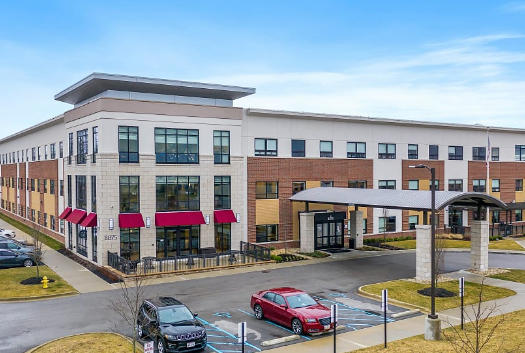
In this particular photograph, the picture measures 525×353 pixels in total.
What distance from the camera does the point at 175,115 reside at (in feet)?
120

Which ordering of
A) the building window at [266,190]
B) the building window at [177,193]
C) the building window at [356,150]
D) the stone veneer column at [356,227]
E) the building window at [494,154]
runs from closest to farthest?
the building window at [177,193] < the building window at [266,190] < the stone veneer column at [356,227] < the building window at [356,150] < the building window at [494,154]

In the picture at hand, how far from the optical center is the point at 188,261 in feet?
111

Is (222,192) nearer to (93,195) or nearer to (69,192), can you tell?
(93,195)

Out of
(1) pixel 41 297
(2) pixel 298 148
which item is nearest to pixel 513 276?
(2) pixel 298 148

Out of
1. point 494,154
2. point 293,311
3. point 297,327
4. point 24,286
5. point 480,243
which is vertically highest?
point 494,154

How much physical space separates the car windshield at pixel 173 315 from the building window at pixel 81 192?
22.2 m

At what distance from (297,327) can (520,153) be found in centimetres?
5194

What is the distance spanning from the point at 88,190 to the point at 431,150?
1404 inches

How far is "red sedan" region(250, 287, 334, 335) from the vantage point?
62.3ft

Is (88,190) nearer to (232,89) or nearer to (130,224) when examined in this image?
(130,224)

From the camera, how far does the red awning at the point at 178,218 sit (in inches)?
1383

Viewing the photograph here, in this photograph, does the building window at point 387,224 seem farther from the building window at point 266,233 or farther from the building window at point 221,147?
the building window at point 221,147

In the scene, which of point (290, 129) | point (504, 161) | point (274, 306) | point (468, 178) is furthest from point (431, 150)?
point (274, 306)

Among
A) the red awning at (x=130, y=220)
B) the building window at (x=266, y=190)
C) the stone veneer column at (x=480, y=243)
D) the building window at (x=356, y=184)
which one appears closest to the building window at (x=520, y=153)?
the building window at (x=356, y=184)
